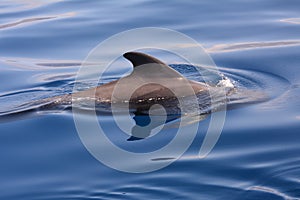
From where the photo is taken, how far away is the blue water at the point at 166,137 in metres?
6.67

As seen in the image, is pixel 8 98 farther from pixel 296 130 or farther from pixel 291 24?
pixel 291 24

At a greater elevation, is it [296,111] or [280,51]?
[280,51]

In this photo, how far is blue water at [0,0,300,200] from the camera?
6668 mm

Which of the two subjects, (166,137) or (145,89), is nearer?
(166,137)

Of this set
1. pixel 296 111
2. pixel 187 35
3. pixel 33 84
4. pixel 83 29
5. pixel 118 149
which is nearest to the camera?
pixel 118 149

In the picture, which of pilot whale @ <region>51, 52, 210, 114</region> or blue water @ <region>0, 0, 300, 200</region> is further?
pilot whale @ <region>51, 52, 210, 114</region>

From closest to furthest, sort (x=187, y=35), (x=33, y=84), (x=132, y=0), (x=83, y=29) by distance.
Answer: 1. (x=33, y=84)
2. (x=187, y=35)
3. (x=83, y=29)
4. (x=132, y=0)

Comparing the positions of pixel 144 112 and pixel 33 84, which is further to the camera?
pixel 33 84

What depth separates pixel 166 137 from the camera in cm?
802

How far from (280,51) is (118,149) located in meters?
4.84

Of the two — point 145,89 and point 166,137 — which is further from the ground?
point 145,89

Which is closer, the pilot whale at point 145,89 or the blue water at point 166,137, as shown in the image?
the blue water at point 166,137

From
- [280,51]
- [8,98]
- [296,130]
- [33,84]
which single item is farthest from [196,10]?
[296,130]

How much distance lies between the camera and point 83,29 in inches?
563
